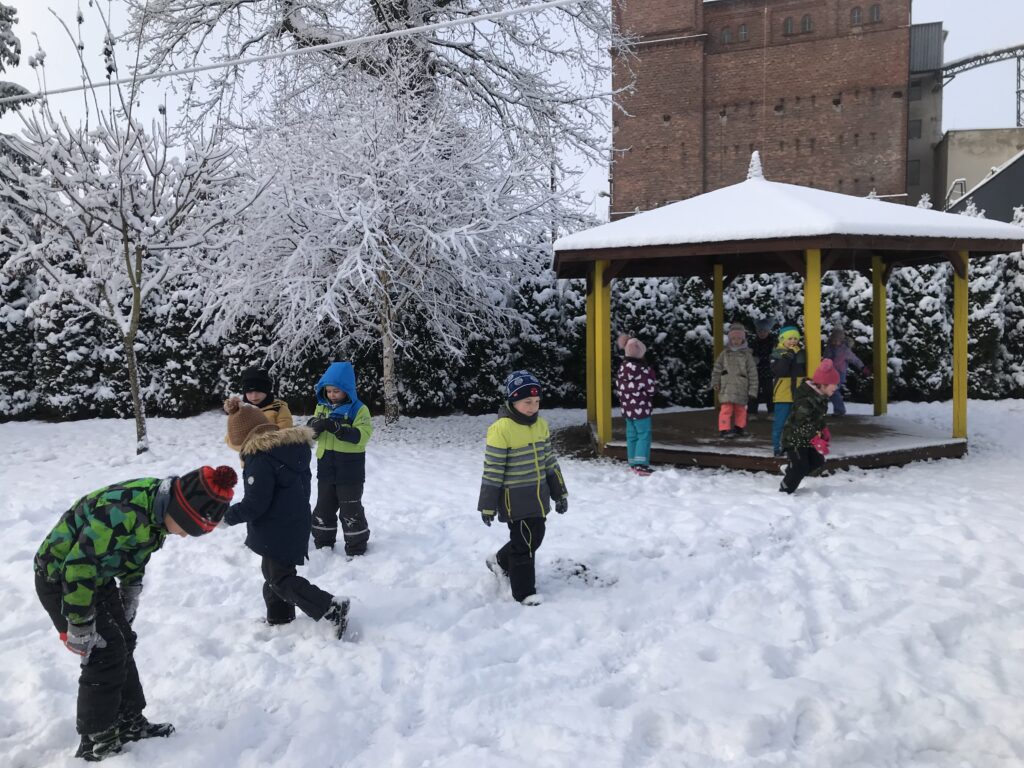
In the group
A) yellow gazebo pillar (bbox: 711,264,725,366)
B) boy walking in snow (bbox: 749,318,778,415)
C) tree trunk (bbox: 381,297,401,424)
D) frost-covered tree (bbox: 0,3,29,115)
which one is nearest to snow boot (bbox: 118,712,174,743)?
tree trunk (bbox: 381,297,401,424)

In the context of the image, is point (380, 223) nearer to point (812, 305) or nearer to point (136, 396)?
point (136, 396)

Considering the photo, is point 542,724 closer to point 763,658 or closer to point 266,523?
point 763,658

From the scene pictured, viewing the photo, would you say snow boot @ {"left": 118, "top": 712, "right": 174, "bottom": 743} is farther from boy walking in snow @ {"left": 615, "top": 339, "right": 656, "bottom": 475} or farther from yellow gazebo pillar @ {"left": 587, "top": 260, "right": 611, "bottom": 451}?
yellow gazebo pillar @ {"left": 587, "top": 260, "right": 611, "bottom": 451}

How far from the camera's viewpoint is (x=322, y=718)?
3064mm

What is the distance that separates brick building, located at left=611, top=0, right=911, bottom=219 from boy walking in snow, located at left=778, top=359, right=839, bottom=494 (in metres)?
26.8

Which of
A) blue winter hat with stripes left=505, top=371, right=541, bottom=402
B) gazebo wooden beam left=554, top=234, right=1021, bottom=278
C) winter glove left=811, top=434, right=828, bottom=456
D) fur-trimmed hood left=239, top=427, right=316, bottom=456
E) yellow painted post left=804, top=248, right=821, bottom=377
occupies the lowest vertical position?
winter glove left=811, top=434, right=828, bottom=456

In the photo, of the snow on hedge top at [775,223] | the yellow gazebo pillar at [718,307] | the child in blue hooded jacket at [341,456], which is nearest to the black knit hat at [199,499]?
the child in blue hooded jacket at [341,456]

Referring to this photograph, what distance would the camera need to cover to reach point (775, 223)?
7418 millimetres

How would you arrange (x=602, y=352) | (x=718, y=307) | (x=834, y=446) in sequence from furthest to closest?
(x=718, y=307), (x=602, y=352), (x=834, y=446)

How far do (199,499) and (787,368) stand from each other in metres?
6.39

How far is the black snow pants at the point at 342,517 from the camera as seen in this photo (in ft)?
16.5

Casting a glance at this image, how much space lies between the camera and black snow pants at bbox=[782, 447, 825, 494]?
21.2ft

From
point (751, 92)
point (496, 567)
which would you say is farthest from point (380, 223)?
point (751, 92)

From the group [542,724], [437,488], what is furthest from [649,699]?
[437,488]
